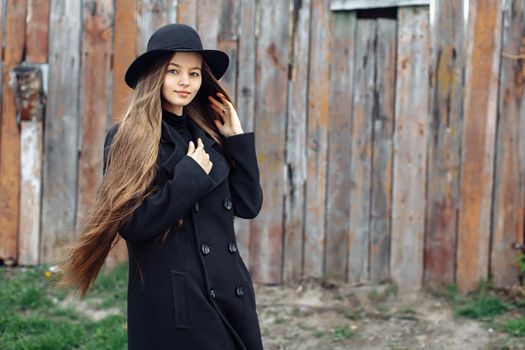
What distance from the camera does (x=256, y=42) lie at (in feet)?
19.4

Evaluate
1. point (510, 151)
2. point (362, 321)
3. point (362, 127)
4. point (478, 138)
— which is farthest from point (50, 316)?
point (510, 151)

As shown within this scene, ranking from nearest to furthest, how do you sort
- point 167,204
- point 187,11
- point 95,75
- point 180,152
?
point 167,204
point 180,152
point 187,11
point 95,75

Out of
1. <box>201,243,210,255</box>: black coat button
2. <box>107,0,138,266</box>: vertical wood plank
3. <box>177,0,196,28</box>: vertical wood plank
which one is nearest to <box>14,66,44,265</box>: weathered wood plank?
<box>107,0,138,266</box>: vertical wood plank

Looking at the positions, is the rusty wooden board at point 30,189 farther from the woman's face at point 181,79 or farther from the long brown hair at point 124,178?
the woman's face at point 181,79

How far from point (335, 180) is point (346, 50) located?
2.99 feet

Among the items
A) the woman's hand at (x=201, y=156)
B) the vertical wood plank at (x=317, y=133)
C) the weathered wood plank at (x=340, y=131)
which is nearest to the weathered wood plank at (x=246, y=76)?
the vertical wood plank at (x=317, y=133)

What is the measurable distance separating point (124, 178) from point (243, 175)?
0.58 metres

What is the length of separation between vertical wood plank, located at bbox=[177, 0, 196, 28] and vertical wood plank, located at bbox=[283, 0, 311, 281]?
72 centimetres

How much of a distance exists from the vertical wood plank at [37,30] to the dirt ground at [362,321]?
→ 235cm

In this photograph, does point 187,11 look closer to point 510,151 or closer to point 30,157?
point 30,157

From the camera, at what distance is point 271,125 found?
19.5ft

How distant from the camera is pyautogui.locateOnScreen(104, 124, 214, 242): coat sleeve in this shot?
3043mm

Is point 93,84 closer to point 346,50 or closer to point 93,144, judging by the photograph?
point 93,144

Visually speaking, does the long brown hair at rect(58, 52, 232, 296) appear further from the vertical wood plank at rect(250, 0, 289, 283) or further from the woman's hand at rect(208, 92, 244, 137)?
the vertical wood plank at rect(250, 0, 289, 283)
